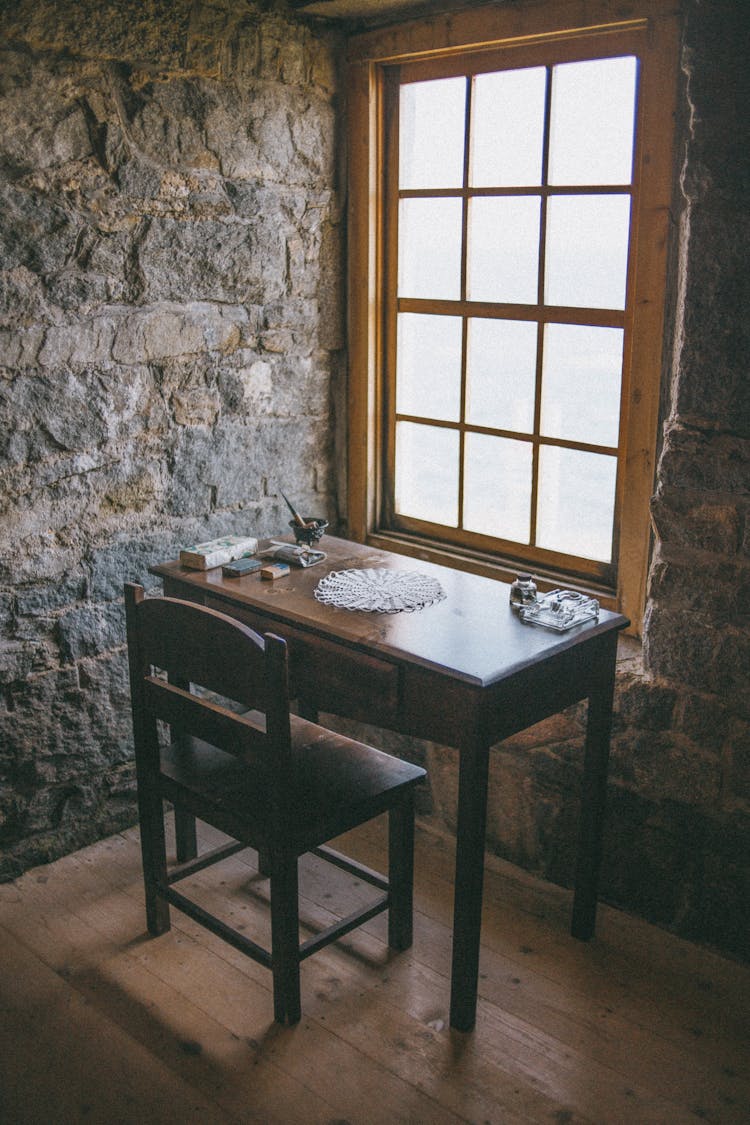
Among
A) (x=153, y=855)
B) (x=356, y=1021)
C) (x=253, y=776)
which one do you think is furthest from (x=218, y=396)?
(x=356, y=1021)

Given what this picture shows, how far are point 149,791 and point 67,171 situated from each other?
61.4 inches

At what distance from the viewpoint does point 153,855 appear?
2668 millimetres

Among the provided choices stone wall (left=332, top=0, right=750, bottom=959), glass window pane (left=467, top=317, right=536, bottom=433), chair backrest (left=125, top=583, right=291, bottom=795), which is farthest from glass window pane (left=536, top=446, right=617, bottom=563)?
chair backrest (left=125, top=583, right=291, bottom=795)

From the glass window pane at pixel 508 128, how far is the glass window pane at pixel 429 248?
0.50 ft

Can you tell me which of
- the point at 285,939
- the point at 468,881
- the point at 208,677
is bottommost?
the point at 285,939

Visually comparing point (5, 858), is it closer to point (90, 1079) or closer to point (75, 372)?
point (90, 1079)

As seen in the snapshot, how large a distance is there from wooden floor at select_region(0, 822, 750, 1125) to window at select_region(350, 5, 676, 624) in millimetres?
926

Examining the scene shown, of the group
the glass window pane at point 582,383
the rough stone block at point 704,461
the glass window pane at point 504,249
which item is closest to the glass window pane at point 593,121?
the glass window pane at point 504,249

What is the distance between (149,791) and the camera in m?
2.61

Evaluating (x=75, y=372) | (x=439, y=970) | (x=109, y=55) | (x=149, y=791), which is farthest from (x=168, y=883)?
(x=109, y=55)

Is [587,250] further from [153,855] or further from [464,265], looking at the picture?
[153,855]

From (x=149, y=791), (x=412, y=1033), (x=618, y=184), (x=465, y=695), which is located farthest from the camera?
(x=618, y=184)

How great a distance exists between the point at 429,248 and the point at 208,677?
1.61 meters

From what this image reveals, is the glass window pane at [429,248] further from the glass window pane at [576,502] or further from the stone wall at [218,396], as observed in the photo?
the glass window pane at [576,502]
